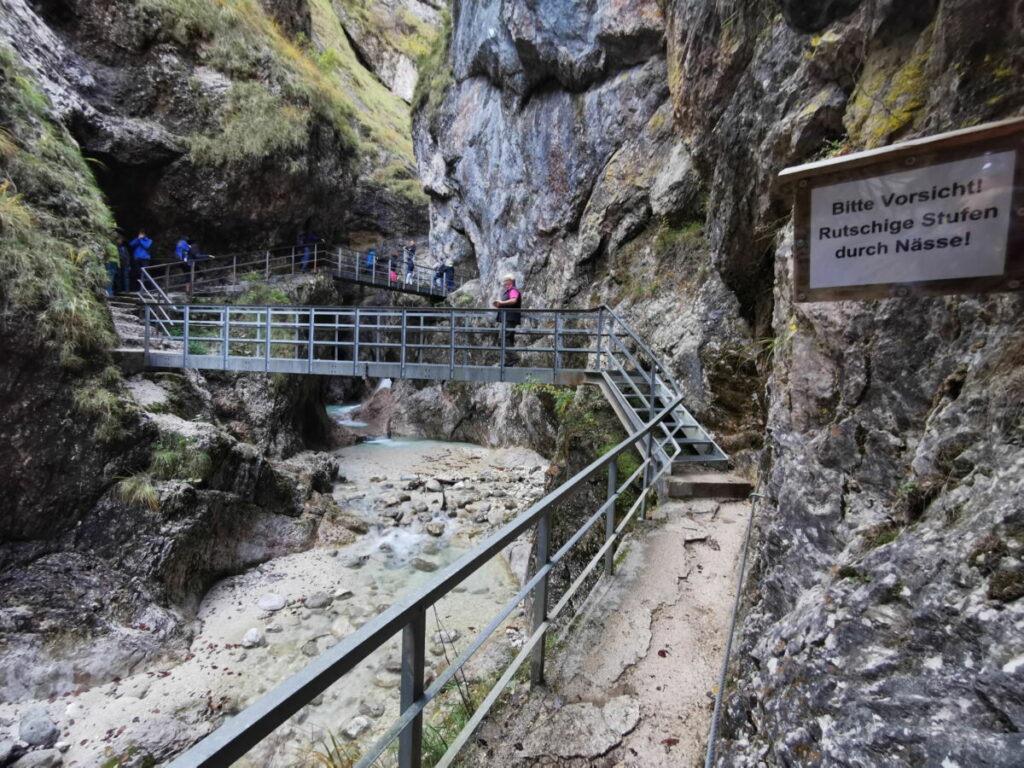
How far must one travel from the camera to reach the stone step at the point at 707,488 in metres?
5.20

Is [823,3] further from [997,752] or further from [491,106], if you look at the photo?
[491,106]

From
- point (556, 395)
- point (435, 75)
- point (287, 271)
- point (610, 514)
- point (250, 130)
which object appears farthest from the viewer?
point (435, 75)

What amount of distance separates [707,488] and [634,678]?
309 centimetres

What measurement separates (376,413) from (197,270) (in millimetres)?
8670

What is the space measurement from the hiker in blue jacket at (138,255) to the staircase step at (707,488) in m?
14.5

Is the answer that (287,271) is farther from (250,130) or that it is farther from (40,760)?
(40,760)

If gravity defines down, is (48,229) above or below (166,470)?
above

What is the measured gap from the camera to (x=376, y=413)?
2178 cm

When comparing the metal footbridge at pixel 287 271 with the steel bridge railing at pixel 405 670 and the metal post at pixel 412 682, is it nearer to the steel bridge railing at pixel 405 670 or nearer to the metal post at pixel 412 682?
the steel bridge railing at pixel 405 670

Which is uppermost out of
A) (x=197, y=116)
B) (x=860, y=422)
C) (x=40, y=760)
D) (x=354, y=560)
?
(x=197, y=116)

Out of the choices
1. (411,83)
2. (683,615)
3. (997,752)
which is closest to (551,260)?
(683,615)

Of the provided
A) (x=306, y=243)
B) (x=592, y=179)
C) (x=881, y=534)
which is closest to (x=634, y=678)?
(x=881, y=534)

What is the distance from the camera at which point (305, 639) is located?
6227mm

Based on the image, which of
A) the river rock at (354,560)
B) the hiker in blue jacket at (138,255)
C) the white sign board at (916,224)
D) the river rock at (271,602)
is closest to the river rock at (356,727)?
the river rock at (271,602)
